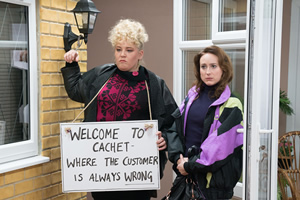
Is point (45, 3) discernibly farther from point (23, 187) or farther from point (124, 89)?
point (23, 187)

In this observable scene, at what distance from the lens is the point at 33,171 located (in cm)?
236

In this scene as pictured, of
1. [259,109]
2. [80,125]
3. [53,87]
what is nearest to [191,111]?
[259,109]

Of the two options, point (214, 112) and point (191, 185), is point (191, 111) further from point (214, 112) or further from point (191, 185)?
point (191, 185)

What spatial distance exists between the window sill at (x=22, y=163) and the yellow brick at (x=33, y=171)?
43mm

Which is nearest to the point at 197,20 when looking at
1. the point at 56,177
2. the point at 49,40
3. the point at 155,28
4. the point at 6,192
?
the point at 155,28

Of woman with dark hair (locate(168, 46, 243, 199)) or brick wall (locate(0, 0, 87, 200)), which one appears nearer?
woman with dark hair (locate(168, 46, 243, 199))

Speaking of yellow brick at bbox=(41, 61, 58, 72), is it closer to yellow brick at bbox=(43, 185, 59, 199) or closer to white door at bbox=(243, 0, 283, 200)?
yellow brick at bbox=(43, 185, 59, 199)

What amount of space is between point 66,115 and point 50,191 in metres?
0.50

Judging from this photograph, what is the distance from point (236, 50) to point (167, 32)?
140cm

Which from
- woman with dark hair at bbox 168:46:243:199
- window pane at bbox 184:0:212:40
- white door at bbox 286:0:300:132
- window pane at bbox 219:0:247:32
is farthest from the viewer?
white door at bbox 286:0:300:132

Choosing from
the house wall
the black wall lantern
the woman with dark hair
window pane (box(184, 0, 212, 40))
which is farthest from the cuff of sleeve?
the house wall

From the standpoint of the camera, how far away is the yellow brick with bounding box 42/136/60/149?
243cm

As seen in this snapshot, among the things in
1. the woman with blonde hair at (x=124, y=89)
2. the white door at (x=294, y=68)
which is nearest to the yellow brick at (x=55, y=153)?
the woman with blonde hair at (x=124, y=89)

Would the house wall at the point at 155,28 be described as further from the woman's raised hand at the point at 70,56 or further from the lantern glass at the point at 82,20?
the woman's raised hand at the point at 70,56
